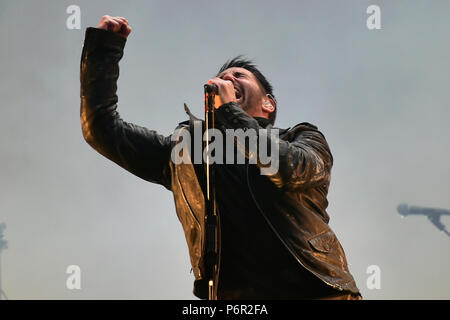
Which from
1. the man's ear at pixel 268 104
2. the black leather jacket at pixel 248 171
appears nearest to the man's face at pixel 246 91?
the man's ear at pixel 268 104

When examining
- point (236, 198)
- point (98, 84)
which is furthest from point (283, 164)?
point (98, 84)

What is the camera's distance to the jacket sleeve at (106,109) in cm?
267

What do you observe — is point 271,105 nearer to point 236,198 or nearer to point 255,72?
point 255,72

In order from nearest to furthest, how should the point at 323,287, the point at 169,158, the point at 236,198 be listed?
the point at 323,287
the point at 236,198
the point at 169,158

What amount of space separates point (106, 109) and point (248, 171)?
2.12 ft

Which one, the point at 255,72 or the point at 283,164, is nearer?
the point at 283,164

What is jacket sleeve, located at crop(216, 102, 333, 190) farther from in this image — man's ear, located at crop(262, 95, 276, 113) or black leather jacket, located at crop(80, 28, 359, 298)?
man's ear, located at crop(262, 95, 276, 113)

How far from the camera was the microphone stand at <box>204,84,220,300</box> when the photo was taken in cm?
218

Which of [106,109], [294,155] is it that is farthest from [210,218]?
[106,109]

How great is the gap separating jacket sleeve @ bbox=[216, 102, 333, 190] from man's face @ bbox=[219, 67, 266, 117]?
1.17 feet

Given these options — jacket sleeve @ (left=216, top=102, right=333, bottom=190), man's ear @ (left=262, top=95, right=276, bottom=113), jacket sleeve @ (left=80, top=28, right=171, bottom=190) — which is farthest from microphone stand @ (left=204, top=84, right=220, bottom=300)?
man's ear @ (left=262, top=95, right=276, bottom=113)

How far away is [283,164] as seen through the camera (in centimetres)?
239
